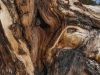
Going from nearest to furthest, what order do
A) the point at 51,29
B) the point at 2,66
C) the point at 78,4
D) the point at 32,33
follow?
the point at 2,66, the point at 32,33, the point at 51,29, the point at 78,4

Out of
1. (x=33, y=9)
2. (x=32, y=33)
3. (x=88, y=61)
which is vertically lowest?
(x=88, y=61)

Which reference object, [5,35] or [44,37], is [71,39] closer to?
[44,37]

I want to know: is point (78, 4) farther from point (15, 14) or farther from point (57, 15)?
point (15, 14)

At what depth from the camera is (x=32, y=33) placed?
4.31 meters

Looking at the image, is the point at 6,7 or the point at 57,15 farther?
the point at 57,15

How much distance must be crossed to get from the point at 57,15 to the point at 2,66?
4.48 ft

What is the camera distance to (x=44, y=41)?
450cm

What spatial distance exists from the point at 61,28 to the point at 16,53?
3.16ft

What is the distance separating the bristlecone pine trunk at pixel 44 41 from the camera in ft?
13.3

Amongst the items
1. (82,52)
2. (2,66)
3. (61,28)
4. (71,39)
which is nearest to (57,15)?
(61,28)

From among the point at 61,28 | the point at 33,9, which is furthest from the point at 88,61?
the point at 33,9

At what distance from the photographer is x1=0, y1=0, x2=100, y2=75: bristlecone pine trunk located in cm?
405

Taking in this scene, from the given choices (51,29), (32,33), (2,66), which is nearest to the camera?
(2,66)

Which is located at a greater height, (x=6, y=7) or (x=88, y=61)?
(x=6, y=7)
